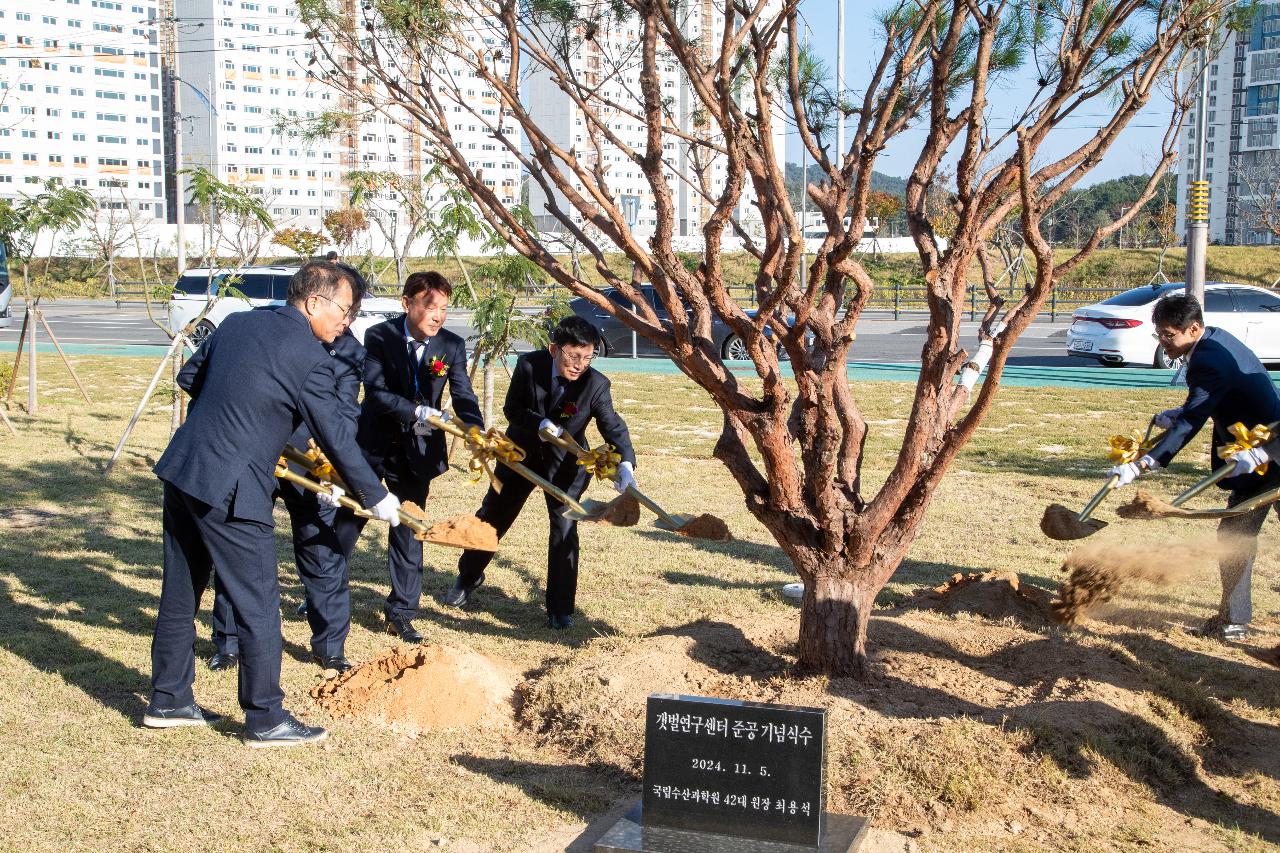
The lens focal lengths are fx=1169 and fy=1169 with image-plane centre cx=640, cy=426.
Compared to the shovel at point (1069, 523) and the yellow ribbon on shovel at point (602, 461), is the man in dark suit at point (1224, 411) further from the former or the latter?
the yellow ribbon on shovel at point (602, 461)

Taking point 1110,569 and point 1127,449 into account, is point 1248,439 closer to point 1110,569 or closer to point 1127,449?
point 1127,449

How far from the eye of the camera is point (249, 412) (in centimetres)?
392

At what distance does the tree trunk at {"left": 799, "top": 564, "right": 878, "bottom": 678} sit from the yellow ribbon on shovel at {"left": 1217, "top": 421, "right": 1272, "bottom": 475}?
1.82m

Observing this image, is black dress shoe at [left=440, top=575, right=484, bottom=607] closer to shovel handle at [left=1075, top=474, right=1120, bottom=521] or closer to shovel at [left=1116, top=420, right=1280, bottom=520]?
shovel handle at [left=1075, top=474, right=1120, bottom=521]

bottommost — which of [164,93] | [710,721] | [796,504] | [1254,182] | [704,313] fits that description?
[710,721]

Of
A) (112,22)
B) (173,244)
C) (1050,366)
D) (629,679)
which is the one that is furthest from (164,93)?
(629,679)

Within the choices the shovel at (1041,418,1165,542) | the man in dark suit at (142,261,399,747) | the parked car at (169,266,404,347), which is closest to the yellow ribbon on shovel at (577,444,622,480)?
the man in dark suit at (142,261,399,747)

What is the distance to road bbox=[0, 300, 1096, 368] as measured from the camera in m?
19.5

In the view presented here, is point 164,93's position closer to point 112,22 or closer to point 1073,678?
point 112,22

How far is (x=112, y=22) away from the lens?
65188 millimetres

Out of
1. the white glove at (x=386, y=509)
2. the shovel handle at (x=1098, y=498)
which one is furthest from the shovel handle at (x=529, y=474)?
the shovel handle at (x=1098, y=498)

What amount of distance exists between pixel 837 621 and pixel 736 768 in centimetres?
119

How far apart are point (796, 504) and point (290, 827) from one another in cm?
196

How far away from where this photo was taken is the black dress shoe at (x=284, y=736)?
4002mm
